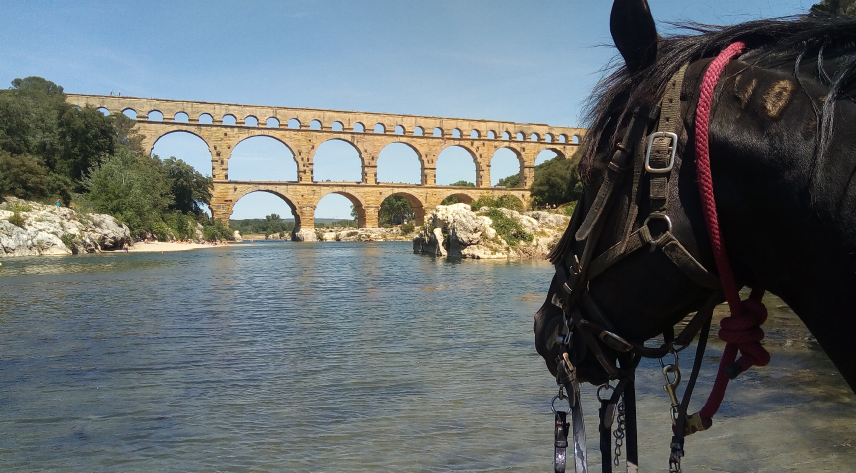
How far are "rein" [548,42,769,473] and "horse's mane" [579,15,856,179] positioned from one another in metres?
0.04

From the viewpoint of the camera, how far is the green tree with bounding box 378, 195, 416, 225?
7231 cm

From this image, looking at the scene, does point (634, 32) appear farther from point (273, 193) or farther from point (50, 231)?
point (273, 193)

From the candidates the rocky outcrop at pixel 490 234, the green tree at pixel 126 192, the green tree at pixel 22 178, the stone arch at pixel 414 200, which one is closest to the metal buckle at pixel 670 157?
the rocky outcrop at pixel 490 234

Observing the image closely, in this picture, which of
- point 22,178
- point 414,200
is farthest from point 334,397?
point 414,200

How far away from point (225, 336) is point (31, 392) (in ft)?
7.59

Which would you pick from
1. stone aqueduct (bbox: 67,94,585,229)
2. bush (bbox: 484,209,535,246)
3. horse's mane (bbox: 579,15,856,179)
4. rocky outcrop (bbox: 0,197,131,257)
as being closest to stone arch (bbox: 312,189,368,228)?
stone aqueduct (bbox: 67,94,585,229)

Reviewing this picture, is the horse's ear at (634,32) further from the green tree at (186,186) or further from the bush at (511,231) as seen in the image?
the green tree at (186,186)

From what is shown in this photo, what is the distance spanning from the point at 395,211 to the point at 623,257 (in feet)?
237

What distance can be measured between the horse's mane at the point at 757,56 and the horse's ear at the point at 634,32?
2 centimetres

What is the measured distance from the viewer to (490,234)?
21391 mm

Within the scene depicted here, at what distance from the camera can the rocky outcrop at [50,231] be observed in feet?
72.5

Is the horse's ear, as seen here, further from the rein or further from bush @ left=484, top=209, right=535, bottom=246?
bush @ left=484, top=209, right=535, bottom=246

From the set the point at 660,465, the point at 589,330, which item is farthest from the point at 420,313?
the point at 589,330

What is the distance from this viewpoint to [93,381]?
446cm
